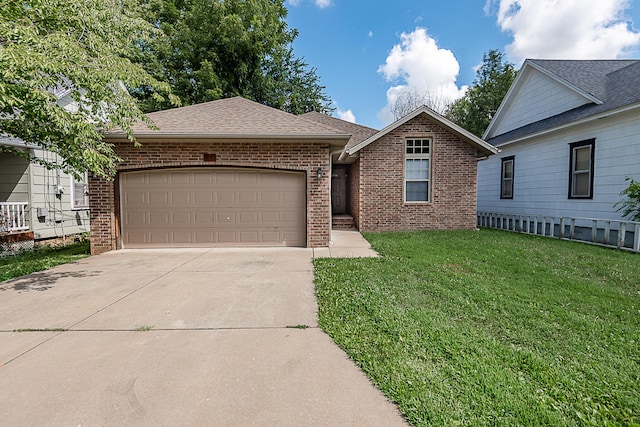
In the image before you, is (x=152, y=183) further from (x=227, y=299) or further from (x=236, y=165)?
(x=227, y=299)

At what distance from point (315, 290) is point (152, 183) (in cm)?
567

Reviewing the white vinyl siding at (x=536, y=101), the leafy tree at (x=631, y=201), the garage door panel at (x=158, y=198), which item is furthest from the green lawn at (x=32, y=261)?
the white vinyl siding at (x=536, y=101)

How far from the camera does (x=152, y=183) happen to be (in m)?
7.78

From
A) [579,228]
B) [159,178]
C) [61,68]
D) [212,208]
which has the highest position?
[61,68]

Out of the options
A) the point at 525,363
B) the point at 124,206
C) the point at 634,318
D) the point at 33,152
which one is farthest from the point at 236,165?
the point at 634,318

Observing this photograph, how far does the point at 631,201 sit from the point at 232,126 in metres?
10.4

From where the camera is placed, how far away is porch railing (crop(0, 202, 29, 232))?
7.82 m

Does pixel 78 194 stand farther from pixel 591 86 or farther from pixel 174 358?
pixel 591 86

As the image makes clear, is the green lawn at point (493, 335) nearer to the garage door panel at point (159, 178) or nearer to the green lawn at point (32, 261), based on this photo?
the garage door panel at point (159, 178)

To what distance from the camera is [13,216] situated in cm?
812

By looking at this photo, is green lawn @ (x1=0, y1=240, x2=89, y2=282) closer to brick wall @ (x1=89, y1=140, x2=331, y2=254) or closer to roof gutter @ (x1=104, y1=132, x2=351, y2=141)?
brick wall @ (x1=89, y1=140, x2=331, y2=254)

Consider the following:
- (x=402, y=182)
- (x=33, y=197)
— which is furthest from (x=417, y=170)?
(x=33, y=197)

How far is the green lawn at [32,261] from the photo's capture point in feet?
18.4

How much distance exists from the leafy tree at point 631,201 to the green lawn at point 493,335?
2.47m
